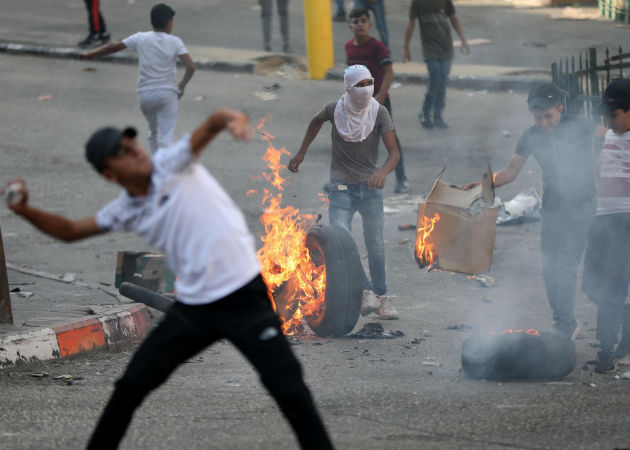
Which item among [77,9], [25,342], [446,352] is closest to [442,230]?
[446,352]

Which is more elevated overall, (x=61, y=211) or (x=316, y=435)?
(x=316, y=435)

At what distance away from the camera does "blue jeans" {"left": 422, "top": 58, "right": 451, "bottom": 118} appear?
1220cm

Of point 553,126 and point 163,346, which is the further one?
point 553,126

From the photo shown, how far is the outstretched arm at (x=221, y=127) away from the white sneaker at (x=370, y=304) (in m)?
3.70

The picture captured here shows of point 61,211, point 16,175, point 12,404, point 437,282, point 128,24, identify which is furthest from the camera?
point 128,24

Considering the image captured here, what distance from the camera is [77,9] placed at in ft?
64.8

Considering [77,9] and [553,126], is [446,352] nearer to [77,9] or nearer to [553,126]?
[553,126]

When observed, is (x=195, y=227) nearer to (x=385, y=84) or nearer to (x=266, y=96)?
(x=385, y=84)

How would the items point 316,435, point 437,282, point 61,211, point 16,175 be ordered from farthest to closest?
point 16,175
point 61,211
point 437,282
point 316,435

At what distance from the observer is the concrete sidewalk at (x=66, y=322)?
5.99 meters

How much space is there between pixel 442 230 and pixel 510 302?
1.32 m

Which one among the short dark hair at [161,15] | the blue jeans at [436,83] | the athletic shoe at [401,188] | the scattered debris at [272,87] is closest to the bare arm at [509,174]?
the athletic shoe at [401,188]

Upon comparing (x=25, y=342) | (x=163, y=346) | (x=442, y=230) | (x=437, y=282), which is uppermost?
(x=163, y=346)

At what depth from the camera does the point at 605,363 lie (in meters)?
5.73
